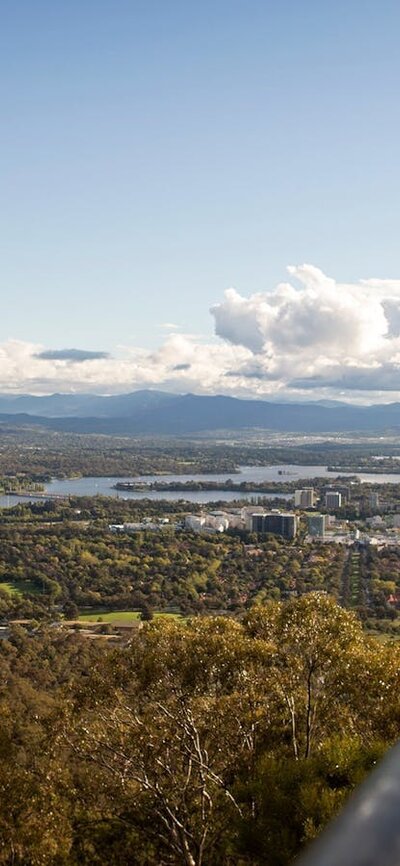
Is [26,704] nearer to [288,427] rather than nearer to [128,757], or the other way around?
[128,757]

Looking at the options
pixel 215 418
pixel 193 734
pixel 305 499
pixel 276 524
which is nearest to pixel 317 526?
pixel 276 524

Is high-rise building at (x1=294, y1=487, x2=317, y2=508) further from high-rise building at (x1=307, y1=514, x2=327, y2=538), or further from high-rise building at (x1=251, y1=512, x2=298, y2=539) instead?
high-rise building at (x1=251, y1=512, x2=298, y2=539)

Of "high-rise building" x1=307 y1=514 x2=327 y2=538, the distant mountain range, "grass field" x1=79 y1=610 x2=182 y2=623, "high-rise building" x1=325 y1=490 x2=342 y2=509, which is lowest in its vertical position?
"grass field" x1=79 y1=610 x2=182 y2=623

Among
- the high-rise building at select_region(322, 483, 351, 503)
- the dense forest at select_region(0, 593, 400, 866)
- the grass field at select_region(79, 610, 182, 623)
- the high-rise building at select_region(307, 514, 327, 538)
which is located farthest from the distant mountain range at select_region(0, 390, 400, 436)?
the dense forest at select_region(0, 593, 400, 866)

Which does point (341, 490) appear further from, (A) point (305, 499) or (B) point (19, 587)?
(B) point (19, 587)

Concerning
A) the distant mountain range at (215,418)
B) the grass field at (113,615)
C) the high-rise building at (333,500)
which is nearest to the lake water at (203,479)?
the high-rise building at (333,500)
